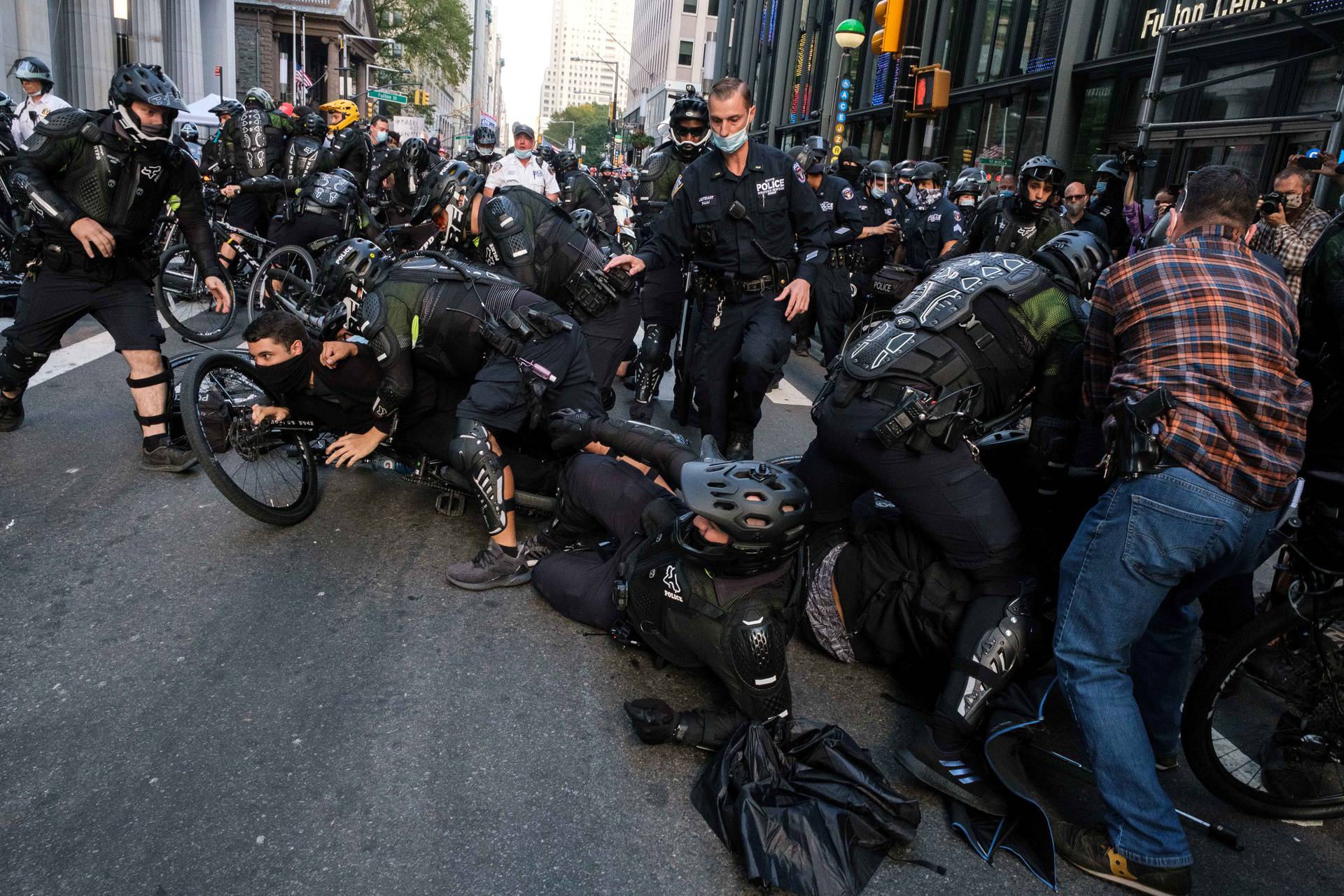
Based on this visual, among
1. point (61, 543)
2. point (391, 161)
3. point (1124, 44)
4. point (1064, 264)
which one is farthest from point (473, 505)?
point (1124, 44)

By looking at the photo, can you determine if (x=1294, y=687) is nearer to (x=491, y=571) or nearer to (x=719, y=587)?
(x=719, y=587)

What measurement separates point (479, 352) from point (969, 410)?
233cm

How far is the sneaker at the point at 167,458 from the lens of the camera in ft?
16.5

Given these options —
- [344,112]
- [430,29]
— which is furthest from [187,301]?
[430,29]

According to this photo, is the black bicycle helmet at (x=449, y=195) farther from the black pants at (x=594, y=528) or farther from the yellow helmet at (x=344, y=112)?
the yellow helmet at (x=344, y=112)

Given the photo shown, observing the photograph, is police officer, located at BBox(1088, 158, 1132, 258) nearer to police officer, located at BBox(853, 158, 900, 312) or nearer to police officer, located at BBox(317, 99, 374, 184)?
police officer, located at BBox(853, 158, 900, 312)

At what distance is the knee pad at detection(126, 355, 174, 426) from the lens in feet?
16.4

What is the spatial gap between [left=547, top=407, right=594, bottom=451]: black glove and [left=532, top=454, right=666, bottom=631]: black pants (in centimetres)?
12

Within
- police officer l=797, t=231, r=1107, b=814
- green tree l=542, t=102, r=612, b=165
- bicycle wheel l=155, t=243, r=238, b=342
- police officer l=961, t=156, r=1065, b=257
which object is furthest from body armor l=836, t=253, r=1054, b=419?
green tree l=542, t=102, r=612, b=165

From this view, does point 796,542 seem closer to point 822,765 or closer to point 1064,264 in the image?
point 822,765

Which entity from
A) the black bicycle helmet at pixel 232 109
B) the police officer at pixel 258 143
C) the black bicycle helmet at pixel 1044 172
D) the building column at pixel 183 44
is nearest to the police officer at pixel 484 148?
the black bicycle helmet at pixel 232 109

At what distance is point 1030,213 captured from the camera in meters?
7.24

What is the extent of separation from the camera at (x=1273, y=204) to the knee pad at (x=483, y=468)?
5.21 meters

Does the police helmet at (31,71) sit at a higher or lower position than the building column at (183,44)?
lower
